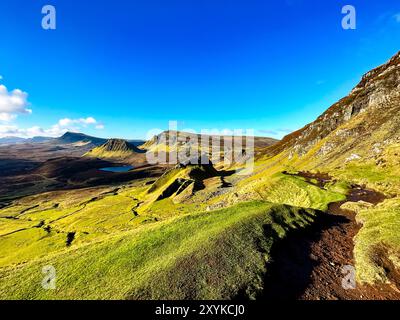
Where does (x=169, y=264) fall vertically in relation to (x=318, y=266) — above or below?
above

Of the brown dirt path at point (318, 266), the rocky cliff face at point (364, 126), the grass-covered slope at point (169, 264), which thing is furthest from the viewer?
the rocky cliff face at point (364, 126)

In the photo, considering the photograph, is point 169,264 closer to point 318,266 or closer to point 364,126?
point 318,266

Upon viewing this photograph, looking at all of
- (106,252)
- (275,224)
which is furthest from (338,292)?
(106,252)

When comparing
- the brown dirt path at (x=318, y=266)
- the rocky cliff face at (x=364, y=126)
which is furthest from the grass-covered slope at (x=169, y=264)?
the rocky cliff face at (x=364, y=126)

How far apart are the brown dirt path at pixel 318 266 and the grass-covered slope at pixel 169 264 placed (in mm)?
1237

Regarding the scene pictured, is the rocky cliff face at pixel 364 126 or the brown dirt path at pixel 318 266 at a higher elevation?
the rocky cliff face at pixel 364 126

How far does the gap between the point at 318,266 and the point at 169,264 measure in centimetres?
1360

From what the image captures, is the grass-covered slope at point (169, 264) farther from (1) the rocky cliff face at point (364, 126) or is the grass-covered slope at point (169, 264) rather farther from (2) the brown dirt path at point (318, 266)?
(1) the rocky cliff face at point (364, 126)

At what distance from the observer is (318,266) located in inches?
819

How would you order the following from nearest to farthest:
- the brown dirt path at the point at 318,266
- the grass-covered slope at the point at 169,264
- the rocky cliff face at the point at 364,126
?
the grass-covered slope at the point at 169,264 < the brown dirt path at the point at 318,266 < the rocky cliff face at the point at 364,126

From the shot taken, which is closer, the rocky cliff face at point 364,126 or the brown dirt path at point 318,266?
the brown dirt path at point 318,266

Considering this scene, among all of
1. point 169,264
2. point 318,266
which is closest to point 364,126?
point 318,266

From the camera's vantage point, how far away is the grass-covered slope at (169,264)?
16594mm
